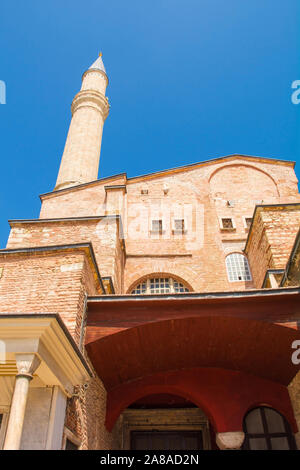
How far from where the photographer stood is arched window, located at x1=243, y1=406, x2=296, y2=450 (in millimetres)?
6629

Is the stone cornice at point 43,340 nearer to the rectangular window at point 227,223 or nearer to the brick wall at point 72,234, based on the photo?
the brick wall at point 72,234

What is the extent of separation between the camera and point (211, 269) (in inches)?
480

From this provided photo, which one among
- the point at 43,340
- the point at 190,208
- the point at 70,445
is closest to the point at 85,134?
the point at 190,208

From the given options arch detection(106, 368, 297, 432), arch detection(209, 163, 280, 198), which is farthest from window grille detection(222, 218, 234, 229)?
arch detection(106, 368, 297, 432)

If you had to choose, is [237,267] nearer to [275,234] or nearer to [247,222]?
[247,222]

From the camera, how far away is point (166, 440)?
7980mm

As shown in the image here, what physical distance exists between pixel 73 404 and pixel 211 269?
318 inches

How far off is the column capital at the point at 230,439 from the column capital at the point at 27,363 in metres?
3.85

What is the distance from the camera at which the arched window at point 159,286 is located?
39.3 feet

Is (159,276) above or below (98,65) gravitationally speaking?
below

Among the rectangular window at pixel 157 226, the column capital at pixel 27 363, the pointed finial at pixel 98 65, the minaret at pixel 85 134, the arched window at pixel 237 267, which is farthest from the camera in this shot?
the pointed finial at pixel 98 65

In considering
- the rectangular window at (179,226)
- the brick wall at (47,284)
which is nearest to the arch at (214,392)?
the brick wall at (47,284)

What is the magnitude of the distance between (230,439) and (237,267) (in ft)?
22.7
